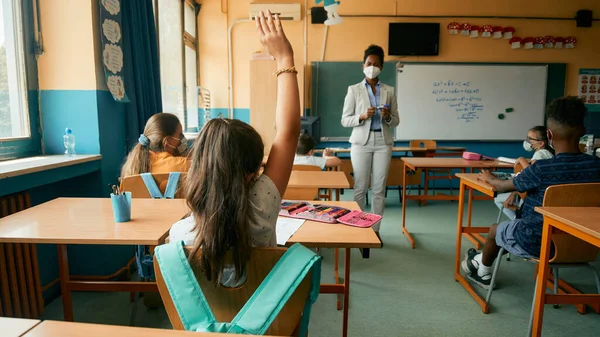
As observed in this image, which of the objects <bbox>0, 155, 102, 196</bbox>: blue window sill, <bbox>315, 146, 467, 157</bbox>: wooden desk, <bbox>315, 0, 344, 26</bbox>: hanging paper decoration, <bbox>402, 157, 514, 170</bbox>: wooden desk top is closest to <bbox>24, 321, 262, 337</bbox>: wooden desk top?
<bbox>0, 155, 102, 196</bbox>: blue window sill

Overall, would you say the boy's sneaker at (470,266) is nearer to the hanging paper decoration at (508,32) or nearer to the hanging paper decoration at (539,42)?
the hanging paper decoration at (508,32)

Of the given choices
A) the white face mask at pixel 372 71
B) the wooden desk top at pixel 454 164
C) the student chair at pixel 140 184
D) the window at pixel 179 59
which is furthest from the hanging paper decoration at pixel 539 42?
the student chair at pixel 140 184

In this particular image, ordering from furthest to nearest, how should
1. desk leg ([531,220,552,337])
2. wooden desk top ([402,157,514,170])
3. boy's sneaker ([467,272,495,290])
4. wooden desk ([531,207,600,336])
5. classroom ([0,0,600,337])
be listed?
wooden desk top ([402,157,514,170])
boy's sneaker ([467,272,495,290])
desk leg ([531,220,552,337])
wooden desk ([531,207,600,336])
classroom ([0,0,600,337])

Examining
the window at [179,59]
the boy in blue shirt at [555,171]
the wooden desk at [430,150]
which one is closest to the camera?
the boy in blue shirt at [555,171]

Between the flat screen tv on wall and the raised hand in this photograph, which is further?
the flat screen tv on wall

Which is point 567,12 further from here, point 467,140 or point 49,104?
point 49,104

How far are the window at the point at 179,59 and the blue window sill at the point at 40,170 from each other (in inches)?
80.5

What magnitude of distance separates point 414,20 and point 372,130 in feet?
11.0

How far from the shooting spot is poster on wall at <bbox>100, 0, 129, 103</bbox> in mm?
2303

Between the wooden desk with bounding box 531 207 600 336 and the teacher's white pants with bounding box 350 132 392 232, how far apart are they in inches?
58.3

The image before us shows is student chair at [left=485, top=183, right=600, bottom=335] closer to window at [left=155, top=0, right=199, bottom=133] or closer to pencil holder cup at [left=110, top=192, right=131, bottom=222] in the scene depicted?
pencil holder cup at [left=110, top=192, right=131, bottom=222]

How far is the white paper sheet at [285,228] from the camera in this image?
128cm

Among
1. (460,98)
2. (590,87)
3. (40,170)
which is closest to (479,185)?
(40,170)

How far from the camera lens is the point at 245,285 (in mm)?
839
